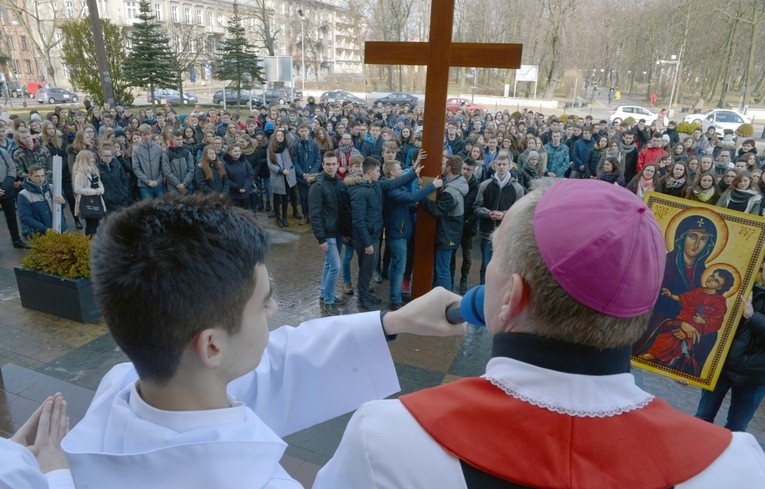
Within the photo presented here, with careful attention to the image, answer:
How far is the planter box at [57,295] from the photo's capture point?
5.27 metres

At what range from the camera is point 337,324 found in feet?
5.14

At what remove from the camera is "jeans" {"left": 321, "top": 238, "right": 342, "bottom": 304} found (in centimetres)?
592

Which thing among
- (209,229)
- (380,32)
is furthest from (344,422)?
(380,32)

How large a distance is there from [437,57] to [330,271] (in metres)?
2.56

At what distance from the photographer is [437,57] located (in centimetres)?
514

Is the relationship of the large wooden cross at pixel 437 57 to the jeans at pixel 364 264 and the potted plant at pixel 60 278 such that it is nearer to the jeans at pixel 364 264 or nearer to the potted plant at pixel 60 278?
the jeans at pixel 364 264

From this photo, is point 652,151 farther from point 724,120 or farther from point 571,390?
point 724,120

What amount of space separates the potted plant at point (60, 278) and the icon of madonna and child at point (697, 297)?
503 cm

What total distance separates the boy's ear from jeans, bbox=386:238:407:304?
5.01m

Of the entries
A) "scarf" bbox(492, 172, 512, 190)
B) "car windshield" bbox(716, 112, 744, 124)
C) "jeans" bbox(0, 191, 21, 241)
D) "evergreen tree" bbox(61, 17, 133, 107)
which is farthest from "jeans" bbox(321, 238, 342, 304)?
"car windshield" bbox(716, 112, 744, 124)

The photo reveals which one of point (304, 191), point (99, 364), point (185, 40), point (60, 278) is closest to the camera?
point (99, 364)

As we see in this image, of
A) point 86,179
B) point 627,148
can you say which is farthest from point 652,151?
Result: point 86,179

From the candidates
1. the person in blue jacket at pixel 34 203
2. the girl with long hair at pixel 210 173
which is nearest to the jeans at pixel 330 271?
the girl with long hair at pixel 210 173

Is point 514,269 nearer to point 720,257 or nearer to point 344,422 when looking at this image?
point 720,257
